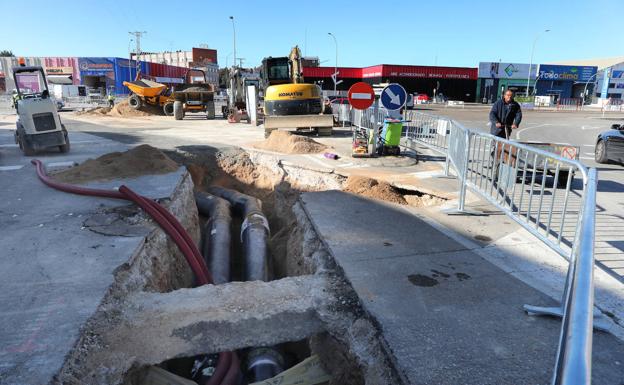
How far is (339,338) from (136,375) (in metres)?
1.55

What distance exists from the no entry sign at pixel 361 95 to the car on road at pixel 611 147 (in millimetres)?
6119

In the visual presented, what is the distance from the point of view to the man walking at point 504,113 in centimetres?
823

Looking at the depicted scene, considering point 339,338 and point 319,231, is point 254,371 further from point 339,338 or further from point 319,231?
point 319,231

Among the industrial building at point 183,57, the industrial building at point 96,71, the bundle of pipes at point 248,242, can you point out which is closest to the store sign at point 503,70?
the industrial building at point 96,71

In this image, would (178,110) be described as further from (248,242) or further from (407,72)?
(407,72)

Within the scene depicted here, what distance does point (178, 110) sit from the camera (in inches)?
960

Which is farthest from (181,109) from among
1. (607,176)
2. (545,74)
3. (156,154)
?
(545,74)

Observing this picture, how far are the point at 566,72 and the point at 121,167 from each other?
70536 mm

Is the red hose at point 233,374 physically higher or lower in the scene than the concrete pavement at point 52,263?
lower

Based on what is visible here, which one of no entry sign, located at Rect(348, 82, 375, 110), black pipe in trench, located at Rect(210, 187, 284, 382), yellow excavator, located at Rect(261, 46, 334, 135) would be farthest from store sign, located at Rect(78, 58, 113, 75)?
no entry sign, located at Rect(348, 82, 375, 110)

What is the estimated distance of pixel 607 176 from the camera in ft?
30.1

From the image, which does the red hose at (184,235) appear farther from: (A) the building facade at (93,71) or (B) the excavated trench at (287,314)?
(A) the building facade at (93,71)

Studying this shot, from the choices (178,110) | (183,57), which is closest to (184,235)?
(178,110)

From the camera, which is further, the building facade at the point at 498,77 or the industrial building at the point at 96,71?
the building facade at the point at 498,77
